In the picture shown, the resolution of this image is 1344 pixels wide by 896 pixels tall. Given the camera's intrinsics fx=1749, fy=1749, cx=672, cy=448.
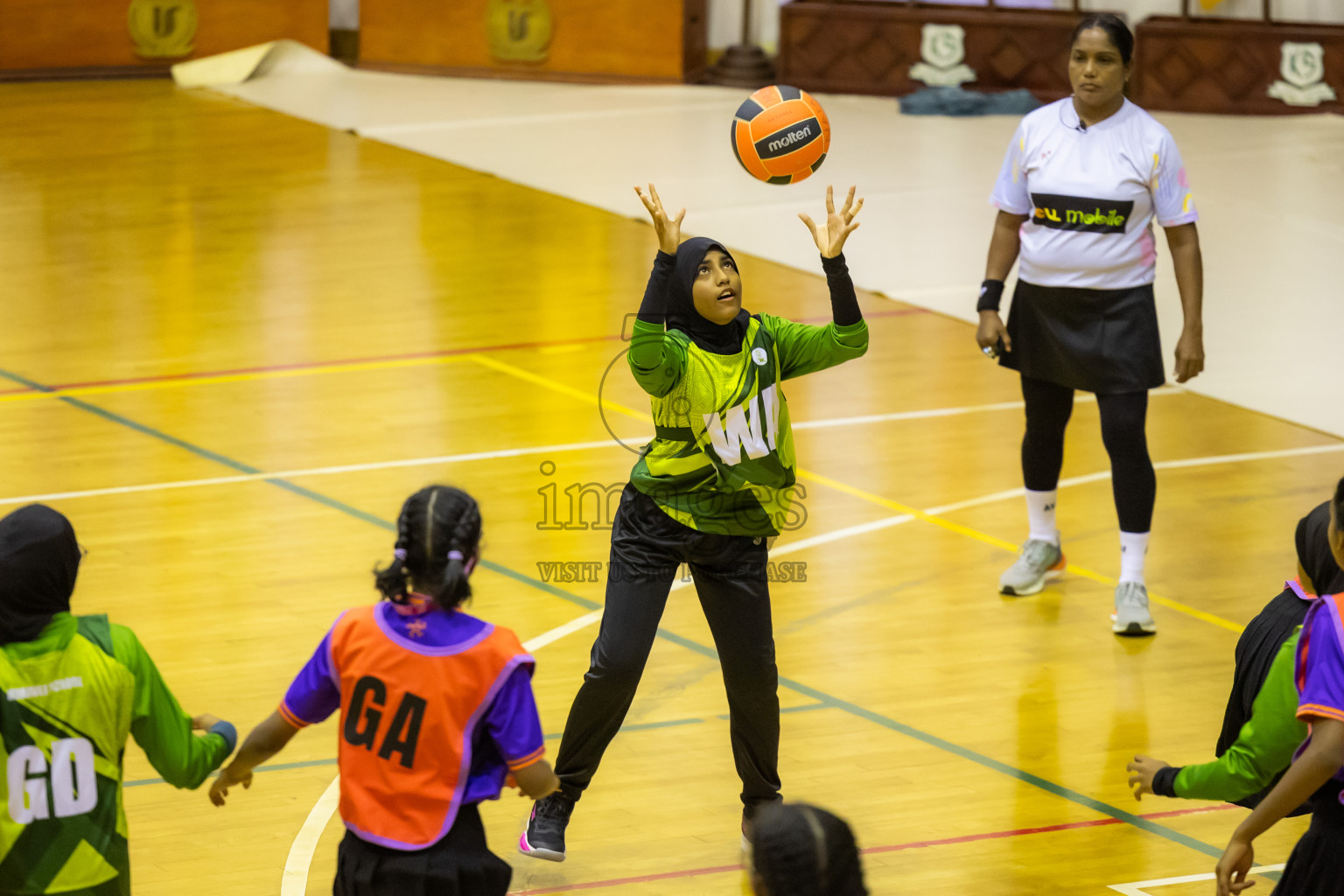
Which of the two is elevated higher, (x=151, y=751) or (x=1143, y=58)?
(x=1143, y=58)

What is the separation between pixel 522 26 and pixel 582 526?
39.6ft

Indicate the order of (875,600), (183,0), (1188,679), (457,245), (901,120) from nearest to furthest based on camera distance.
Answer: (1188,679)
(875,600)
(457,245)
(901,120)
(183,0)

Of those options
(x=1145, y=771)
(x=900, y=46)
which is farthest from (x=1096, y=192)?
(x=900, y=46)

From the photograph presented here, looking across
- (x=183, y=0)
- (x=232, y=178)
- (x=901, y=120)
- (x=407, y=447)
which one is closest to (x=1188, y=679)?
(x=407, y=447)

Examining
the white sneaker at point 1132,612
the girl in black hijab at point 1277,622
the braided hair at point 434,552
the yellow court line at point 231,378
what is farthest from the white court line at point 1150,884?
the yellow court line at point 231,378

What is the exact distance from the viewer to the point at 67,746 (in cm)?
313

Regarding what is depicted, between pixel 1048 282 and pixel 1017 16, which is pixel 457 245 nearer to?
pixel 1048 282

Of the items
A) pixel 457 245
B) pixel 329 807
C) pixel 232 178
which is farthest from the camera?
pixel 232 178

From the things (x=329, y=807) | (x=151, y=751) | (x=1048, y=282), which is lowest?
(x=329, y=807)

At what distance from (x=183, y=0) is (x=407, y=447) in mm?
11691

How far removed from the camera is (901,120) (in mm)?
16609

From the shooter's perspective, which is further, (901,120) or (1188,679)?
(901,120)

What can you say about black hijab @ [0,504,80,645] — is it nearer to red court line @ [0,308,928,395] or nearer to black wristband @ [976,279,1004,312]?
black wristband @ [976,279,1004,312]

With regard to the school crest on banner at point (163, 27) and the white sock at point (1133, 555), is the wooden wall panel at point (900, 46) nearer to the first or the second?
the school crest on banner at point (163, 27)
